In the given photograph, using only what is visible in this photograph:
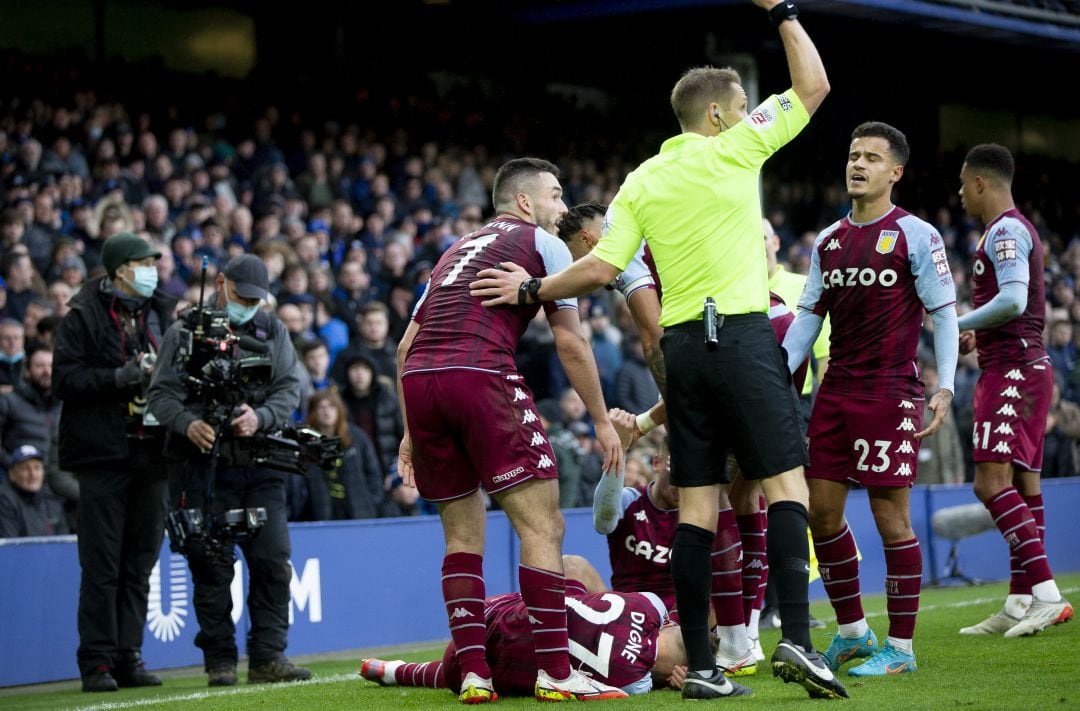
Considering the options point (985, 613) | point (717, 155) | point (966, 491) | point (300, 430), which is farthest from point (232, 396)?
point (966, 491)

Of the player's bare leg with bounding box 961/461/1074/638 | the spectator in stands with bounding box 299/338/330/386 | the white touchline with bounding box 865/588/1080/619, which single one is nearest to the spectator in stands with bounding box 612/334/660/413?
the spectator in stands with bounding box 299/338/330/386

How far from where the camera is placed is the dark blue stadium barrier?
29.4 ft

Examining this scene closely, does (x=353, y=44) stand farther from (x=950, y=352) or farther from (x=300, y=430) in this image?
(x=950, y=352)

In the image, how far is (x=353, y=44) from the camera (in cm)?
2166

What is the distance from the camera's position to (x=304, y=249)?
45.9 ft

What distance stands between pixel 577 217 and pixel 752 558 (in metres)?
1.87

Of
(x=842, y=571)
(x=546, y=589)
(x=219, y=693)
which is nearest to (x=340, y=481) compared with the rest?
(x=219, y=693)

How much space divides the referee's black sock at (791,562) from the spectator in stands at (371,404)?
21.8 ft

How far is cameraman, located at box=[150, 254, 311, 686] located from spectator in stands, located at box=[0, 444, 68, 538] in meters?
2.11

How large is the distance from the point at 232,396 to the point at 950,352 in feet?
12.2

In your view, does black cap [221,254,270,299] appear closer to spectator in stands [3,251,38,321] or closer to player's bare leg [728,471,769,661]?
player's bare leg [728,471,769,661]

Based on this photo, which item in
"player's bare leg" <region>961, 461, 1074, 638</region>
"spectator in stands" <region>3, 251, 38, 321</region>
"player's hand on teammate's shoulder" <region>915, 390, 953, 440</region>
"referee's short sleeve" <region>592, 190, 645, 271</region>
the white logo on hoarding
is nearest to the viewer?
"referee's short sleeve" <region>592, 190, 645, 271</region>

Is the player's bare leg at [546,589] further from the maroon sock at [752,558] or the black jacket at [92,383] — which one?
the black jacket at [92,383]

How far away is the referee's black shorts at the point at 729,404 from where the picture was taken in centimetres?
575
